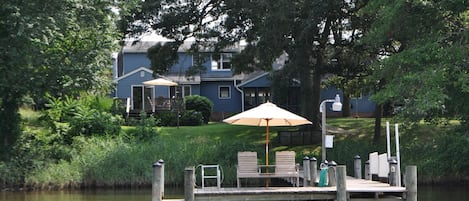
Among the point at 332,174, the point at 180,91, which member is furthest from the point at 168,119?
the point at 332,174

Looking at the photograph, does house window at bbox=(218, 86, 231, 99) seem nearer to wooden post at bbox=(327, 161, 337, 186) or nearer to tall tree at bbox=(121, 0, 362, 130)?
tall tree at bbox=(121, 0, 362, 130)

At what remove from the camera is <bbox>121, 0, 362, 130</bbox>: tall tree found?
2538 cm

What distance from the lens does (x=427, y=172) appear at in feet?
78.7

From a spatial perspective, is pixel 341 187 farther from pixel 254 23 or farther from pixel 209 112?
pixel 209 112

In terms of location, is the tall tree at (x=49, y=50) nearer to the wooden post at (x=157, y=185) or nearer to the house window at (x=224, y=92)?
the wooden post at (x=157, y=185)

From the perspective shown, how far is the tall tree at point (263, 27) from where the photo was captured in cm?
2538

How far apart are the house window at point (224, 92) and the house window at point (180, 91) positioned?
2047mm

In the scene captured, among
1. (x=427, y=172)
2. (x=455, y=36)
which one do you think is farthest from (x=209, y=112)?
(x=455, y=36)

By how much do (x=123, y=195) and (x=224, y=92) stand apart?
2375cm

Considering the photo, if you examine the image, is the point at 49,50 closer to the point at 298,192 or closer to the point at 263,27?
the point at 263,27

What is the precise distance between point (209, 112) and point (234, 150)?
13.0m

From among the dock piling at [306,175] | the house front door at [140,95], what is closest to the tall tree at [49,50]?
the dock piling at [306,175]

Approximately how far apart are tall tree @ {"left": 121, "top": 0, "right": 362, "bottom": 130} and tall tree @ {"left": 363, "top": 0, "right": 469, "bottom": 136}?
4061mm

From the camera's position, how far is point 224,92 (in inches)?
1812
